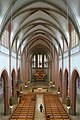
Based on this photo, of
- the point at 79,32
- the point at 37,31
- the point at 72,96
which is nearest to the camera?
the point at 79,32

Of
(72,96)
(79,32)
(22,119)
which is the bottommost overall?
(22,119)

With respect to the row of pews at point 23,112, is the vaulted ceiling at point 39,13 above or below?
above

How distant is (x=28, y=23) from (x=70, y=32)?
6.03 meters

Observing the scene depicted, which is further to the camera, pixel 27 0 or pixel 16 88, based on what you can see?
pixel 16 88

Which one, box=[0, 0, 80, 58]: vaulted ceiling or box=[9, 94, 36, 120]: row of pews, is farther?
box=[9, 94, 36, 120]: row of pews

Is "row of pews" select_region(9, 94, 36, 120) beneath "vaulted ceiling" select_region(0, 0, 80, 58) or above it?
beneath

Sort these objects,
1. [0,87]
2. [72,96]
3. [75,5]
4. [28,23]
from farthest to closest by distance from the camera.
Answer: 1. [0,87]
2. [28,23]
3. [72,96]
4. [75,5]

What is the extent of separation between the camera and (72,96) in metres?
22.4

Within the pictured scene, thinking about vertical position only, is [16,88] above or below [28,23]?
below

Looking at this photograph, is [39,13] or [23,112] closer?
[23,112]

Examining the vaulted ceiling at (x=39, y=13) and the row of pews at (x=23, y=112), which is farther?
the row of pews at (x=23, y=112)

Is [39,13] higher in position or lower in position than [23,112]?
higher

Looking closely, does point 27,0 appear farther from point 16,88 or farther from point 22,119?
point 16,88

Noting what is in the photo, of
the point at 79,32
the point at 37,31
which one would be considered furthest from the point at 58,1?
the point at 37,31
